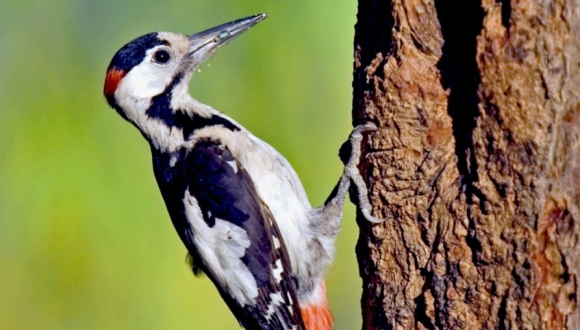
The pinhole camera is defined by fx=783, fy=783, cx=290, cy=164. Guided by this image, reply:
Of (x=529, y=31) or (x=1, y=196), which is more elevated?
(x=529, y=31)

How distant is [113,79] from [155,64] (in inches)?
7.8

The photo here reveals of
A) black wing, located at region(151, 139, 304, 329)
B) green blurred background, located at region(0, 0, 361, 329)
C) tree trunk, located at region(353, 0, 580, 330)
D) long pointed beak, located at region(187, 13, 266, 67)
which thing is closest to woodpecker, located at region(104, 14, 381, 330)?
black wing, located at region(151, 139, 304, 329)

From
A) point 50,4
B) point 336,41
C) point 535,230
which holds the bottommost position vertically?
point 535,230

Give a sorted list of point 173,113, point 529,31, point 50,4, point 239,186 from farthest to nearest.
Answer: point 50,4
point 173,113
point 239,186
point 529,31

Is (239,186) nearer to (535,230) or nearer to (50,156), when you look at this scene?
(535,230)

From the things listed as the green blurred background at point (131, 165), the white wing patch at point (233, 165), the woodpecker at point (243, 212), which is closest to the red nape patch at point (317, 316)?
the woodpecker at point (243, 212)

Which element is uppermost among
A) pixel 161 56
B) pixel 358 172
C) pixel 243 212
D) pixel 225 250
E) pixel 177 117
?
pixel 161 56

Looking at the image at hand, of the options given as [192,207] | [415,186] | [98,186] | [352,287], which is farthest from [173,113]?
[352,287]

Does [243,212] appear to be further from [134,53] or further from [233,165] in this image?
[134,53]

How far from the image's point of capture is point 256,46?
16.7ft

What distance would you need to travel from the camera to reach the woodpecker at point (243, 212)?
3226 mm

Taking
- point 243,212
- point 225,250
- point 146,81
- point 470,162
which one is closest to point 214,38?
point 146,81

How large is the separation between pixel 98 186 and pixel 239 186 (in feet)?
6.57

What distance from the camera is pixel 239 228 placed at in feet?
10.6
